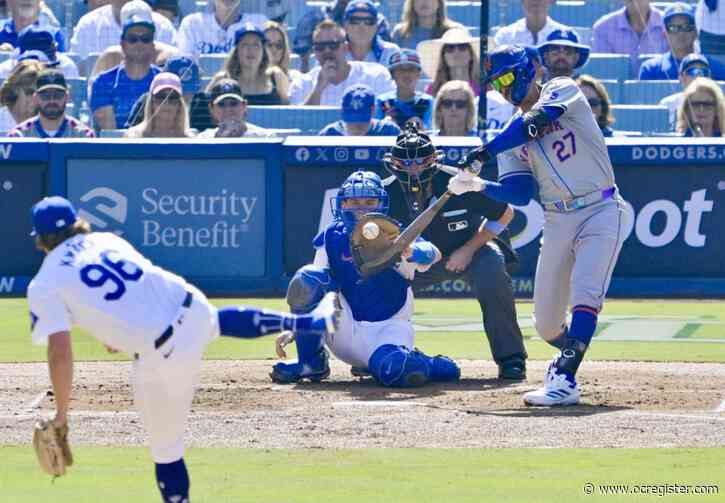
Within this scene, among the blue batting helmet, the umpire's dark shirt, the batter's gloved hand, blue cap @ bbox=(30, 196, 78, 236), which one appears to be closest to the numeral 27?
the blue batting helmet

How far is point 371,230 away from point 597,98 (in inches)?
197

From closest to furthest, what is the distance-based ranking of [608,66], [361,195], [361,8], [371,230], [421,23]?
[371,230], [361,195], [361,8], [421,23], [608,66]

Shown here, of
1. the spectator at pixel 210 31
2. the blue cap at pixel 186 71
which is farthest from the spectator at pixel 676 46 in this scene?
the blue cap at pixel 186 71

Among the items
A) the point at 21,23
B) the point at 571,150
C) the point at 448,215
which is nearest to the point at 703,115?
the point at 448,215

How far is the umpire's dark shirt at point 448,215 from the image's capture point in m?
9.57

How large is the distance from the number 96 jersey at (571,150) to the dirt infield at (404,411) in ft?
4.01

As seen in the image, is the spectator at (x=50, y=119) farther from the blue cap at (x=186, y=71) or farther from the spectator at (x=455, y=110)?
the spectator at (x=455, y=110)

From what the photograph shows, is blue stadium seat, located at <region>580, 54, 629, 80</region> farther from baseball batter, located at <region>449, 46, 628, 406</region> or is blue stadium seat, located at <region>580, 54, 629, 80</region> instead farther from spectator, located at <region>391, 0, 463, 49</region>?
baseball batter, located at <region>449, 46, 628, 406</region>

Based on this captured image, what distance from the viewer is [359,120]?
13.6 metres

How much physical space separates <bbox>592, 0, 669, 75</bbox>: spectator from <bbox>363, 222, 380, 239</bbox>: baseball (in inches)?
299

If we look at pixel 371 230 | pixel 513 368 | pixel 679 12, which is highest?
pixel 679 12

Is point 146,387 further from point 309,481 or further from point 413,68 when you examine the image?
point 413,68

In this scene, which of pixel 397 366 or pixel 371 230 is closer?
pixel 371 230

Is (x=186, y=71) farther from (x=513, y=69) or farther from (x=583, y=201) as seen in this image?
(x=583, y=201)
